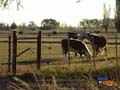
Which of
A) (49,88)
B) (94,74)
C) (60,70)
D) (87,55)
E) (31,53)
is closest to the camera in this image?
(49,88)

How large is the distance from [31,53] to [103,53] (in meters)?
4.06

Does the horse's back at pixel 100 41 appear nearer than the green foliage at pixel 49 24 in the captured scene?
Yes

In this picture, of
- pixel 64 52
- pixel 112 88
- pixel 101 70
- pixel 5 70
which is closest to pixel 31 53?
pixel 64 52

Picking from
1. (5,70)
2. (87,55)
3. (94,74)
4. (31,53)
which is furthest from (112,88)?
(31,53)

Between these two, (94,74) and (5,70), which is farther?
(5,70)

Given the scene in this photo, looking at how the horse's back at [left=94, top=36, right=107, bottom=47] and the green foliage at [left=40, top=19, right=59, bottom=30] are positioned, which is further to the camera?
the green foliage at [left=40, top=19, right=59, bottom=30]

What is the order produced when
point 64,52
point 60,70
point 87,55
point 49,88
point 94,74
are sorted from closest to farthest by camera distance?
point 49,88, point 94,74, point 60,70, point 87,55, point 64,52

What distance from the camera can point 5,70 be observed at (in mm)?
15922

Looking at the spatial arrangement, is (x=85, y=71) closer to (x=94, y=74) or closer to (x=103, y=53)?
(x=94, y=74)

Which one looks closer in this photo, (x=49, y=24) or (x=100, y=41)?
(x=100, y=41)

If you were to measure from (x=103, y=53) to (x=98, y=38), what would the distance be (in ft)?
3.45

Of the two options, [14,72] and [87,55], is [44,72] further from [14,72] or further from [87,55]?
[87,55]

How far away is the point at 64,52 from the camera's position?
21422 mm

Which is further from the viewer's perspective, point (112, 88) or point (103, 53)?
point (103, 53)
